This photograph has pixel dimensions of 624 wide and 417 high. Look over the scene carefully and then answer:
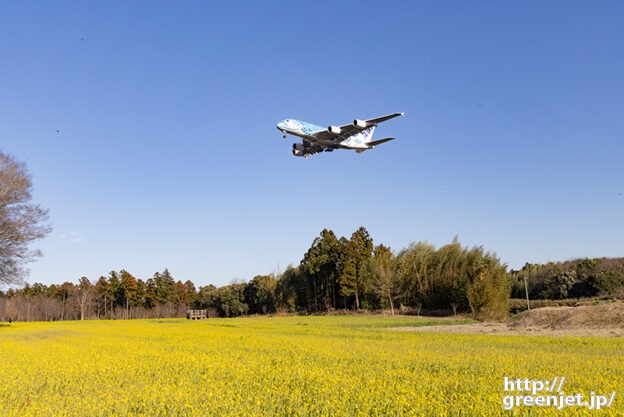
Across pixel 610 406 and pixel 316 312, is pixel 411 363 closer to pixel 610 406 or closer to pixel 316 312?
pixel 610 406

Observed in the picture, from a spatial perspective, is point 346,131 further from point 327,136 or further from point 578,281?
point 578,281

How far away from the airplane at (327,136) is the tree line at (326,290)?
25.8 m

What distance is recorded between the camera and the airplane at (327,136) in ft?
97.1

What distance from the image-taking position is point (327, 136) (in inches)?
1208

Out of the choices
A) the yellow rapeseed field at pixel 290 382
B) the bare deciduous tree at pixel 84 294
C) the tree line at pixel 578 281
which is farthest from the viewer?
the bare deciduous tree at pixel 84 294

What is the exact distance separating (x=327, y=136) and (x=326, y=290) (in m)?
50.6

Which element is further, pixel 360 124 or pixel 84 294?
pixel 84 294

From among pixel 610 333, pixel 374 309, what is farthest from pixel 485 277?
pixel 610 333

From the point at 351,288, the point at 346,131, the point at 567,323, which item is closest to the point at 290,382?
the point at 346,131

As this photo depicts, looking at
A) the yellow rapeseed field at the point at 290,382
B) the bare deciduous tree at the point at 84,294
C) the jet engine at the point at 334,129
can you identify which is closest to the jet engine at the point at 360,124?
the jet engine at the point at 334,129

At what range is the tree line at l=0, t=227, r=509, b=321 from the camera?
5531 cm

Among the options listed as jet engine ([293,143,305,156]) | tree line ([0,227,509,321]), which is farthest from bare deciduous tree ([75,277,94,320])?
jet engine ([293,143,305,156])

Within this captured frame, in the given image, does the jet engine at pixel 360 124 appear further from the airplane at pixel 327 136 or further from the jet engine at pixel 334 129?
the jet engine at pixel 334 129

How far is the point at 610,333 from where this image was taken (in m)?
26.8
